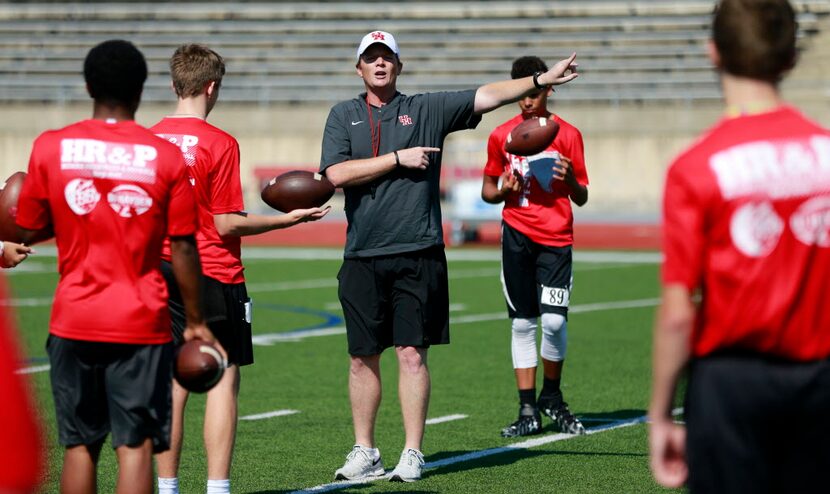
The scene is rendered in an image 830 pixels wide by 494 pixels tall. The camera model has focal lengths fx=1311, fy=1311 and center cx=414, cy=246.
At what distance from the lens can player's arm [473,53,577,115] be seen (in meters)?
6.08

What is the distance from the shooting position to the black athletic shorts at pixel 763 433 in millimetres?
3156

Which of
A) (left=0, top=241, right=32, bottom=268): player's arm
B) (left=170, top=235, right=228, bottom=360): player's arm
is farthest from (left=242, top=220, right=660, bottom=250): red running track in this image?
(left=170, top=235, right=228, bottom=360): player's arm

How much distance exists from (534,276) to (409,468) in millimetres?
2169

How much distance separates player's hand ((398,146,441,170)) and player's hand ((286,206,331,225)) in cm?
77

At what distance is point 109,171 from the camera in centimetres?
426

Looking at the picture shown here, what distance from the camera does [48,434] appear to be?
776 centimetres

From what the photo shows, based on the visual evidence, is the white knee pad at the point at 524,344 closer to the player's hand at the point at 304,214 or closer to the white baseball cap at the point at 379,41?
the white baseball cap at the point at 379,41

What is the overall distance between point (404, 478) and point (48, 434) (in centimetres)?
247

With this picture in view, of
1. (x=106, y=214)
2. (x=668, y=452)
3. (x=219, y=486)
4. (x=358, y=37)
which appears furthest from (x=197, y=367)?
(x=358, y=37)

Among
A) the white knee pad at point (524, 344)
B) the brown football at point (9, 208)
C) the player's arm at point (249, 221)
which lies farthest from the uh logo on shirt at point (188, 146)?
the white knee pad at point (524, 344)

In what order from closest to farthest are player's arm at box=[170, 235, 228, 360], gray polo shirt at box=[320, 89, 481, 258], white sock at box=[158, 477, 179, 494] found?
player's arm at box=[170, 235, 228, 360] < white sock at box=[158, 477, 179, 494] < gray polo shirt at box=[320, 89, 481, 258]

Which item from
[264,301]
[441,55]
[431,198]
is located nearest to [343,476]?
[431,198]

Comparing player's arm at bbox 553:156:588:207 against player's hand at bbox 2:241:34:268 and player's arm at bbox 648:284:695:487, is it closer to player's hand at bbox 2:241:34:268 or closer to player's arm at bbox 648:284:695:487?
player's hand at bbox 2:241:34:268

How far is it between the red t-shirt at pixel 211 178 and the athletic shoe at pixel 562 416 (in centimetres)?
284
